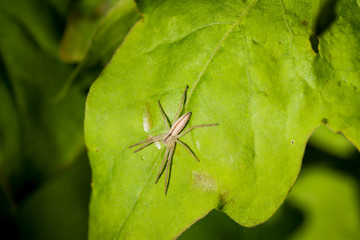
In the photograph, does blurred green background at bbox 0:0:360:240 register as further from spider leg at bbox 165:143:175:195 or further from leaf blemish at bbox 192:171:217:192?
leaf blemish at bbox 192:171:217:192

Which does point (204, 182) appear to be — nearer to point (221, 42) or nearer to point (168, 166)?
point (168, 166)

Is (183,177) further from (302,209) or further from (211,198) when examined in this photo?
(302,209)

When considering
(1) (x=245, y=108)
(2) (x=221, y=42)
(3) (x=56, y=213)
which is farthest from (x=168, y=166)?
(3) (x=56, y=213)

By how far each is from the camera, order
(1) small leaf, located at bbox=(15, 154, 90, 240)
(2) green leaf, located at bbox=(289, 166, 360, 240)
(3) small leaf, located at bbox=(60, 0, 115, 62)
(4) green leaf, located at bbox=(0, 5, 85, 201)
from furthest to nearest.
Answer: (1) small leaf, located at bbox=(15, 154, 90, 240) → (2) green leaf, located at bbox=(289, 166, 360, 240) → (4) green leaf, located at bbox=(0, 5, 85, 201) → (3) small leaf, located at bbox=(60, 0, 115, 62)

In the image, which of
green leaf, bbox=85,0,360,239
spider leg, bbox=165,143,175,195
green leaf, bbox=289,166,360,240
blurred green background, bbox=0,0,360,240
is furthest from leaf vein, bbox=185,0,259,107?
green leaf, bbox=289,166,360,240

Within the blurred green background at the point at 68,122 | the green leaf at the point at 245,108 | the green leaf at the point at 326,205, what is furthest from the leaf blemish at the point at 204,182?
the green leaf at the point at 326,205

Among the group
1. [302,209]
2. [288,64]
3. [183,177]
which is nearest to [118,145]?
[183,177]

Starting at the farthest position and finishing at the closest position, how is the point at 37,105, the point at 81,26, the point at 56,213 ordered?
the point at 56,213 → the point at 37,105 → the point at 81,26
